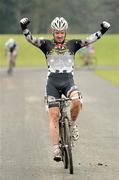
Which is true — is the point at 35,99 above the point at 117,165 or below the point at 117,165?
above

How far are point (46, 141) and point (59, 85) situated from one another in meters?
2.75

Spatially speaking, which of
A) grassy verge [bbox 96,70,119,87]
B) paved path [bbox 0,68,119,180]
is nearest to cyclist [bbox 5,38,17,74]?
grassy verge [bbox 96,70,119,87]

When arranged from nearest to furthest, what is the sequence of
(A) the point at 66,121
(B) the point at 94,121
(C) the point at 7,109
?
(A) the point at 66,121 < (B) the point at 94,121 < (C) the point at 7,109

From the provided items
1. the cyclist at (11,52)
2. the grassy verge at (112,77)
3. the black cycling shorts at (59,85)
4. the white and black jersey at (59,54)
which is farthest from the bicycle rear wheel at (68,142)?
the cyclist at (11,52)

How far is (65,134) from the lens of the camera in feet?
28.8

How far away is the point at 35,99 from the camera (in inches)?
786

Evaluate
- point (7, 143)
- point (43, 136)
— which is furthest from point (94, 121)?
point (7, 143)

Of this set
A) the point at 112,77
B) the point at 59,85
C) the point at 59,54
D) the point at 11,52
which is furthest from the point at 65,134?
the point at 11,52

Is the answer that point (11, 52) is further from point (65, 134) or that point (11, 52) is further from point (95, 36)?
point (65, 134)

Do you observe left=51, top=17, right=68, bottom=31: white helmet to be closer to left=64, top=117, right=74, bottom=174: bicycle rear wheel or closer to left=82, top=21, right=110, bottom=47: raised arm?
left=82, top=21, right=110, bottom=47: raised arm

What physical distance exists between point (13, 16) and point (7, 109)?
242 ft

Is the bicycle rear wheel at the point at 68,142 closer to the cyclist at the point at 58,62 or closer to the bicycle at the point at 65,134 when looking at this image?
the bicycle at the point at 65,134

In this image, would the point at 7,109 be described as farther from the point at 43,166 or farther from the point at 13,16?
the point at 13,16

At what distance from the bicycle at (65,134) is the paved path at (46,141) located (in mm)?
151
